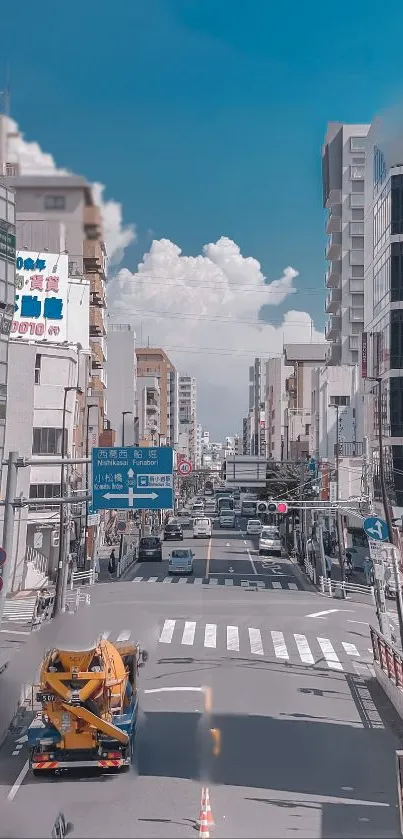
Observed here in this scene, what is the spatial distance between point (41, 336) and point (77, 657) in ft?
134

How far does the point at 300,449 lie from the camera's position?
116250 millimetres

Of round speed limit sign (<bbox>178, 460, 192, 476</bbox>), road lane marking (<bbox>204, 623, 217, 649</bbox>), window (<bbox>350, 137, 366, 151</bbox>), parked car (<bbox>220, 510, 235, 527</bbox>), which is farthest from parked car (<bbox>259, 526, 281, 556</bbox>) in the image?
window (<bbox>350, 137, 366, 151</bbox>)

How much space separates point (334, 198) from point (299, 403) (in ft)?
131

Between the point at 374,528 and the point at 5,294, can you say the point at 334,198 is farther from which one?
the point at 374,528

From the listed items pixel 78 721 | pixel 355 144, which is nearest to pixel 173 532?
pixel 355 144

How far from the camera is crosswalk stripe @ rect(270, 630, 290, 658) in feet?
98.7

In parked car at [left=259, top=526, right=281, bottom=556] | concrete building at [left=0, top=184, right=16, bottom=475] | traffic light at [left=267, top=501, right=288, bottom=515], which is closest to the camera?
concrete building at [left=0, top=184, right=16, bottom=475]

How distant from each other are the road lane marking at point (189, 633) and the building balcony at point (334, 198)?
65.0 m

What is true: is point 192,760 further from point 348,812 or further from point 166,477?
point 166,477

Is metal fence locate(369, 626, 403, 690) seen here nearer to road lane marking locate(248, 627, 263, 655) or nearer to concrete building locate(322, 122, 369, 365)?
road lane marking locate(248, 627, 263, 655)

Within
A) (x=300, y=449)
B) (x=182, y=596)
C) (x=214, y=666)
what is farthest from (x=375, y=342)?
(x=300, y=449)

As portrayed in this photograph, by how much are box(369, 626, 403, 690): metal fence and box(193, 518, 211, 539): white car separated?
5461 cm

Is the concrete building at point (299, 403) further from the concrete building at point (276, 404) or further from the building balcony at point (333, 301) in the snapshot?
the building balcony at point (333, 301)

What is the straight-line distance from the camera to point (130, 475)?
82.7 feet
